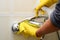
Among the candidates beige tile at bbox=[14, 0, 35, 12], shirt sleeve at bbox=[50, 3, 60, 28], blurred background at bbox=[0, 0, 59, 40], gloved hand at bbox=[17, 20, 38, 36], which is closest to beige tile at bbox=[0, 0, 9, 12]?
blurred background at bbox=[0, 0, 59, 40]

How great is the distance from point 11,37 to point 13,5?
1.41ft

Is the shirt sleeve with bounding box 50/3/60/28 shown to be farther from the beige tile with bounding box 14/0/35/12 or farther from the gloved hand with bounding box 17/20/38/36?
the beige tile with bounding box 14/0/35/12

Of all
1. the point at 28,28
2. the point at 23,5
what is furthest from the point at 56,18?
the point at 23,5

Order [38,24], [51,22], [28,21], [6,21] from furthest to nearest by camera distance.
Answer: [6,21], [28,21], [38,24], [51,22]

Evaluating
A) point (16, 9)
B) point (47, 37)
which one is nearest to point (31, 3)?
point (16, 9)

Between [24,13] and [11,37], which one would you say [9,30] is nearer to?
[11,37]

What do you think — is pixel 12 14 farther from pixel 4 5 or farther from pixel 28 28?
pixel 28 28

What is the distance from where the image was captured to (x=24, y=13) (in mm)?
1679

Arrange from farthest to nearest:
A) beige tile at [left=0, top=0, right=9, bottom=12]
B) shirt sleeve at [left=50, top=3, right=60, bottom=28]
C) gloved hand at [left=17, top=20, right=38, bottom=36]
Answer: beige tile at [left=0, top=0, right=9, bottom=12]
gloved hand at [left=17, top=20, right=38, bottom=36]
shirt sleeve at [left=50, top=3, right=60, bottom=28]

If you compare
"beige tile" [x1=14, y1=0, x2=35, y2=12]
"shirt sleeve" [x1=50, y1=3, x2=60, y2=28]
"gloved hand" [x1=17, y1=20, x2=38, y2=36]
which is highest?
"beige tile" [x1=14, y1=0, x2=35, y2=12]

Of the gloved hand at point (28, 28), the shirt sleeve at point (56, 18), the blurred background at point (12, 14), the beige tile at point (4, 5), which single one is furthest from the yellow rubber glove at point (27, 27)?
the shirt sleeve at point (56, 18)

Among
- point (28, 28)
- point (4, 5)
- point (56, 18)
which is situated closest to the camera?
point (56, 18)

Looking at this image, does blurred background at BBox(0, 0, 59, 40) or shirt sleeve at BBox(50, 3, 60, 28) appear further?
blurred background at BBox(0, 0, 59, 40)

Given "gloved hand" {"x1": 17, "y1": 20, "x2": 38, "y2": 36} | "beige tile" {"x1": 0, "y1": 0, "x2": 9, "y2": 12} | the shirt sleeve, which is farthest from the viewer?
"beige tile" {"x1": 0, "y1": 0, "x2": 9, "y2": 12}
